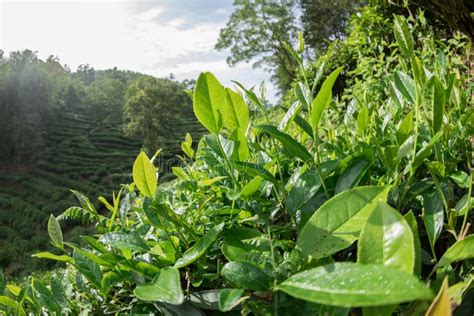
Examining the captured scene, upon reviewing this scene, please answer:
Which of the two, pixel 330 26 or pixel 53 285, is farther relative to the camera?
pixel 330 26

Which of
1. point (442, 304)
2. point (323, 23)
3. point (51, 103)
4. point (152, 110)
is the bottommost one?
point (442, 304)

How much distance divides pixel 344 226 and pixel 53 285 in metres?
0.40

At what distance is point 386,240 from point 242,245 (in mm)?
152

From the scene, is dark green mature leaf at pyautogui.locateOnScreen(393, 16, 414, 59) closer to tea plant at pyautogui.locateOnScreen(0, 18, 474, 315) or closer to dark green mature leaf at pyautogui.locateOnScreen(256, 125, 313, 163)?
tea plant at pyautogui.locateOnScreen(0, 18, 474, 315)

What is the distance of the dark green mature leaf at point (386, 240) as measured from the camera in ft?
0.80

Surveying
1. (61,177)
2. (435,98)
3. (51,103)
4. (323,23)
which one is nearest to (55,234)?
(435,98)

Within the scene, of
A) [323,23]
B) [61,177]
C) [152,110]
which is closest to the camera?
[323,23]

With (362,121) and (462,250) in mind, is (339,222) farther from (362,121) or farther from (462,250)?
(362,121)

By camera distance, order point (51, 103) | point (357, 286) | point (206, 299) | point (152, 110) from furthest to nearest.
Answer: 1. point (152, 110)
2. point (51, 103)
3. point (206, 299)
4. point (357, 286)

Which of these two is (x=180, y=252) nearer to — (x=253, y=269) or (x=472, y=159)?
(x=253, y=269)

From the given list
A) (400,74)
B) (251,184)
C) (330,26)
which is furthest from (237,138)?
(330,26)

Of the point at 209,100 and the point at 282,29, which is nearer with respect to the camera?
the point at 209,100

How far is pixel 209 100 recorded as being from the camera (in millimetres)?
368

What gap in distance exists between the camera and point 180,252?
1.37 feet
